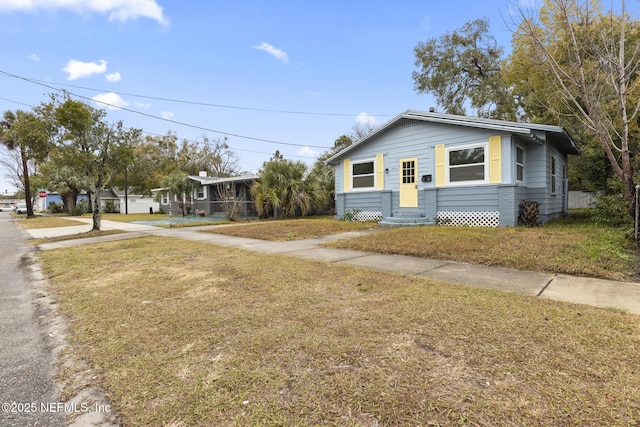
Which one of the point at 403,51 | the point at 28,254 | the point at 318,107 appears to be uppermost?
the point at 403,51

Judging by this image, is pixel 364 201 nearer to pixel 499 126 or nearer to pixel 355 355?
pixel 499 126

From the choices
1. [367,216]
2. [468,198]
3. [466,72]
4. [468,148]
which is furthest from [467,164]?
[466,72]

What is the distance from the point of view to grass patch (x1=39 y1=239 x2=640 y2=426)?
1.81 metres

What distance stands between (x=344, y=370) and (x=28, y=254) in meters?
10.3

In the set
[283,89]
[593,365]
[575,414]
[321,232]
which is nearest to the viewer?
[575,414]

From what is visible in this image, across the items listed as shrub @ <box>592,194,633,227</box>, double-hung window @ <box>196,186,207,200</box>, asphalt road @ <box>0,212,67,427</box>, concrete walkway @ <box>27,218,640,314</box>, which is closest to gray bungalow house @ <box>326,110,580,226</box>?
shrub @ <box>592,194,633,227</box>

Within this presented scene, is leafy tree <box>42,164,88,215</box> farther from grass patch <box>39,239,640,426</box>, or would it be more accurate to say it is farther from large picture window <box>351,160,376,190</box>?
grass patch <box>39,239,640,426</box>

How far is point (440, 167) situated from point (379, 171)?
8.47 feet

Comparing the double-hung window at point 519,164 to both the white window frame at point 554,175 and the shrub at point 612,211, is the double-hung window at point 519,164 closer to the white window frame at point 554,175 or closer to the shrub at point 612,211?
the white window frame at point 554,175

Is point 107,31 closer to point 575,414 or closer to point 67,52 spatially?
point 67,52

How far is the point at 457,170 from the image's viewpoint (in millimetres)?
11289

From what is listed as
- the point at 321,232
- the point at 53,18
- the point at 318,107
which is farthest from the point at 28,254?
the point at 318,107

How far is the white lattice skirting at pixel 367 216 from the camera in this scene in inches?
531

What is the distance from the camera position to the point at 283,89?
21.7 meters
